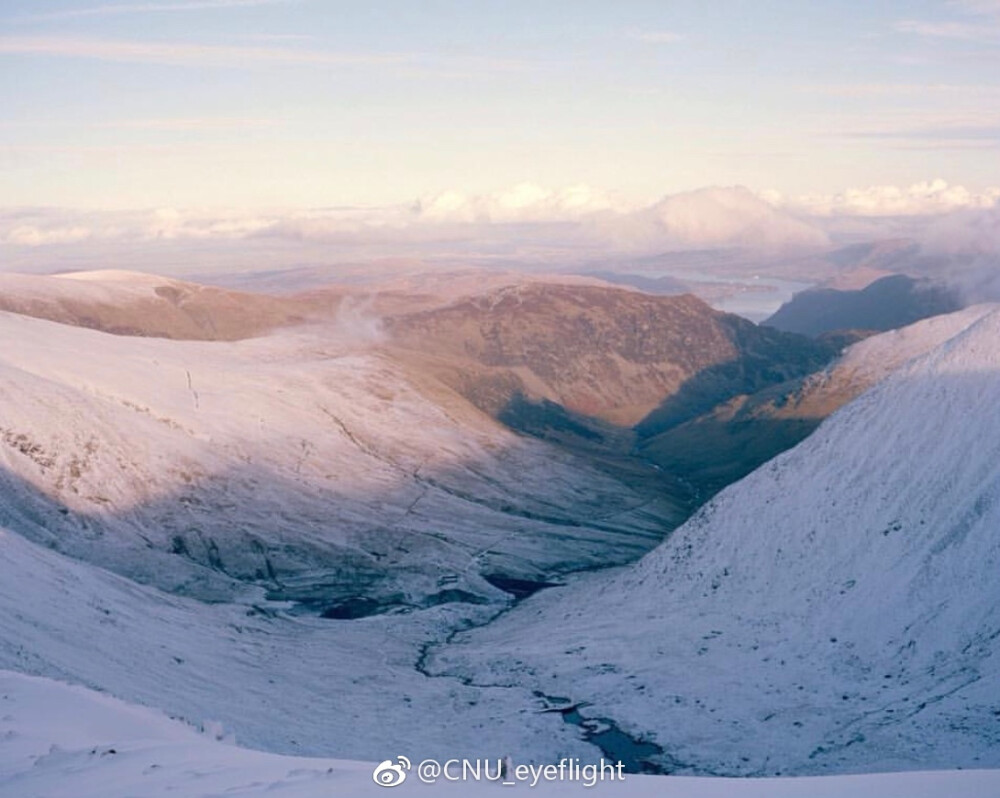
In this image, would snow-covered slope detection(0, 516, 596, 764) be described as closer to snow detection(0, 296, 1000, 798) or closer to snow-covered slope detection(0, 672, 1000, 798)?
snow detection(0, 296, 1000, 798)

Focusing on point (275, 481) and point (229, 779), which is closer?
point (229, 779)

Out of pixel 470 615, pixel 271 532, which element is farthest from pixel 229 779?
pixel 271 532

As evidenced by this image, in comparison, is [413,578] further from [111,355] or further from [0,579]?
[111,355]

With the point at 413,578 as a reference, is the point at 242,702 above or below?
above

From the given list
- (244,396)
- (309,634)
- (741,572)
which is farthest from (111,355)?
(741,572)

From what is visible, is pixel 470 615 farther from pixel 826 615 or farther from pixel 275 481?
pixel 275 481

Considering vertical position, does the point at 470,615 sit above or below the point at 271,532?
below
